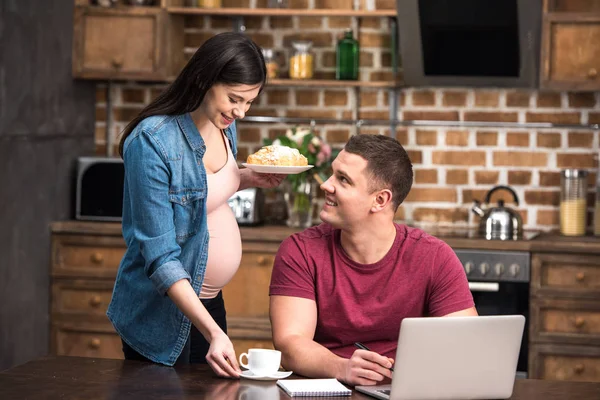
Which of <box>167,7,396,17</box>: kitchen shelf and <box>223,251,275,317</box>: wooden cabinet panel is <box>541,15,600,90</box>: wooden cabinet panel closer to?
<box>167,7,396,17</box>: kitchen shelf

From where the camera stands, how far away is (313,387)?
206 centimetres

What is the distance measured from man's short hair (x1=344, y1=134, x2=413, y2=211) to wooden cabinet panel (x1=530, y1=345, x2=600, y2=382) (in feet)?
6.16

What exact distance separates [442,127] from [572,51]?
732 millimetres

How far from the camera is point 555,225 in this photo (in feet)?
15.3

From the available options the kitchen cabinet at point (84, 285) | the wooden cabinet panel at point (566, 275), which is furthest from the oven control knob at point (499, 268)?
the kitchen cabinet at point (84, 285)

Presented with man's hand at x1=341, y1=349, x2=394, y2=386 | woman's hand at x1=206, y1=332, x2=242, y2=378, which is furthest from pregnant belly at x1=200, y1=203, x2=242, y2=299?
man's hand at x1=341, y1=349, x2=394, y2=386

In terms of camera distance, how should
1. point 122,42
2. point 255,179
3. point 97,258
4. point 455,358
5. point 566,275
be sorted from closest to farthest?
point 455,358 < point 255,179 < point 566,275 < point 97,258 < point 122,42

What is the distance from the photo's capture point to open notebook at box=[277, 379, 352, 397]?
202 centimetres

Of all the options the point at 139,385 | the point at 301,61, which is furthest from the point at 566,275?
the point at 139,385

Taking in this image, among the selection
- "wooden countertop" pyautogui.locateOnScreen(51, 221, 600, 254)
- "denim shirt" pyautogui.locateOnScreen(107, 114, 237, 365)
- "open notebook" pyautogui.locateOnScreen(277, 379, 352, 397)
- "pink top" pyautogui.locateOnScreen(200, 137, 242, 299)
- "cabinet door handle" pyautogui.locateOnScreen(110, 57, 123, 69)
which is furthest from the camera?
"cabinet door handle" pyautogui.locateOnScreen(110, 57, 123, 69)

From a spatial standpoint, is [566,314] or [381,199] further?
[566,314]

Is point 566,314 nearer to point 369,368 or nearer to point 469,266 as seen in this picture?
point 469,266

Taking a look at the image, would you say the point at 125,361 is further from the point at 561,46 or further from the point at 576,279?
the point at 561,46

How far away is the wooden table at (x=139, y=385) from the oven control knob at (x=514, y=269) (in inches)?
76.5
